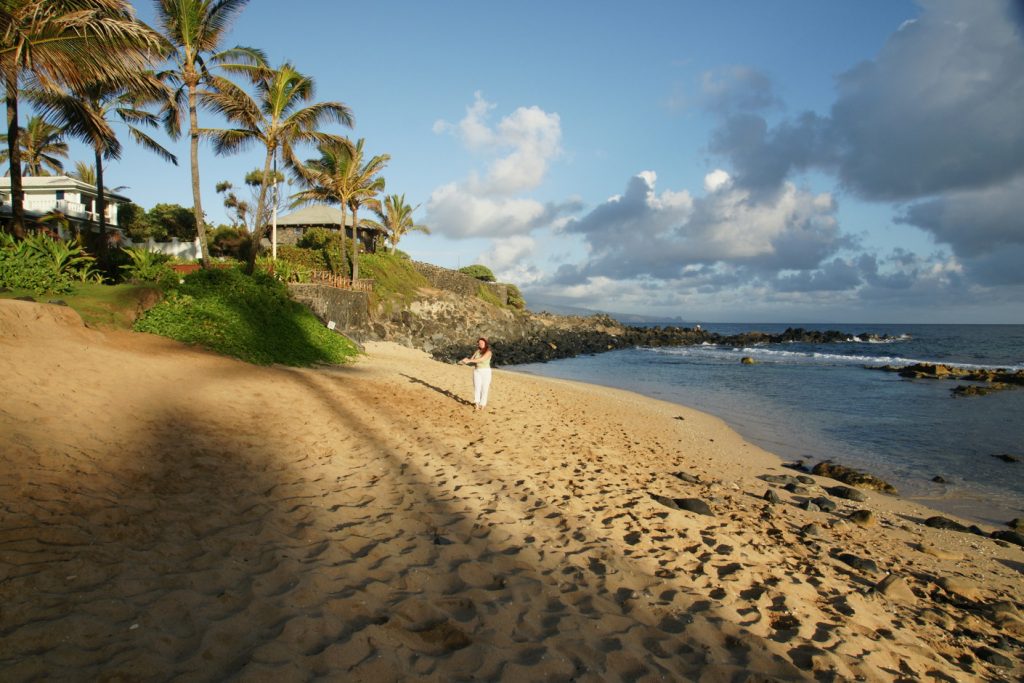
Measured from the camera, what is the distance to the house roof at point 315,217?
37.6m

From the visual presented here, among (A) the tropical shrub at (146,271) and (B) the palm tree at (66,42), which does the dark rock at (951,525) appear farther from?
(A) the tropical shrub at (146,271)

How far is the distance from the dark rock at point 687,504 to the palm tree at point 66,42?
1397 cm

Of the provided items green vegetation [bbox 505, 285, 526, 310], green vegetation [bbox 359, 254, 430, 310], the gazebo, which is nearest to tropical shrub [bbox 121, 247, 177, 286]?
green vegetation [bbox 359, 254, 430, 310]

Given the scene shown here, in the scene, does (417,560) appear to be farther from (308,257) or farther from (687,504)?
(308,257)

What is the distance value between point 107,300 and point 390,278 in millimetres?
21668

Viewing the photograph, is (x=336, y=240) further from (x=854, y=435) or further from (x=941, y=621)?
(x=941, y=621)

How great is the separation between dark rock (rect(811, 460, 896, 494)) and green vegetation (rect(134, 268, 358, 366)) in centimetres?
1225

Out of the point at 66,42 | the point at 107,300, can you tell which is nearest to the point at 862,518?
the point at 107,300

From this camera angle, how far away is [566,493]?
20.6 ft

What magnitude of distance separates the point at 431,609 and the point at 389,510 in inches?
74.3

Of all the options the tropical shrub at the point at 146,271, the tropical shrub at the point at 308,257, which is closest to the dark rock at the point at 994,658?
the tropical shrub at the point at 146,271

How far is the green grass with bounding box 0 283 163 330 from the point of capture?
433 inches

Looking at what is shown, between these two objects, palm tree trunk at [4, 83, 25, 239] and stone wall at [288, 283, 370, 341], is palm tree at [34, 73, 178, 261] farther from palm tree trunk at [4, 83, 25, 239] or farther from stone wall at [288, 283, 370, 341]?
stone wall at [288, 283, 370, 341]

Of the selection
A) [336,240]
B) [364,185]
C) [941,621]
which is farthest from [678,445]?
[336,240]
